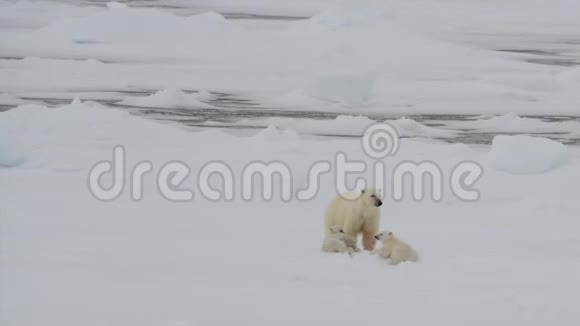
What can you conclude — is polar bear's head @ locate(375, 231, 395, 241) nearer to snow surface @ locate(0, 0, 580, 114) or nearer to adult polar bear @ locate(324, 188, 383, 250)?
adult polar bear @ locate(324, 188, 383, 250)

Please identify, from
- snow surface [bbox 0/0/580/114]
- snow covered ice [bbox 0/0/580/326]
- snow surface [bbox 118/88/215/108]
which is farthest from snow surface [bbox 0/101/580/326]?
snow surface [bbox 0/0/580/114]

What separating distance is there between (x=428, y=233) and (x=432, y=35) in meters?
14.8

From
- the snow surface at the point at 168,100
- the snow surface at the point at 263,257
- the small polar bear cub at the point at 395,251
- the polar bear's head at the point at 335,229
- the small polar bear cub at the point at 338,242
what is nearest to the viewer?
the snow surface at the point at 263,257

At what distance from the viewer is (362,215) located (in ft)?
18.3

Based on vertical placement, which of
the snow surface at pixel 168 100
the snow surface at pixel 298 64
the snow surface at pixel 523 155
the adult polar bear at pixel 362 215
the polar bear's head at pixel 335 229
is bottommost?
the polar bear's head at pixel 335 229

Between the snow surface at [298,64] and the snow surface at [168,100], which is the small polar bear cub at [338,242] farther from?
the snow surface at [168,100]

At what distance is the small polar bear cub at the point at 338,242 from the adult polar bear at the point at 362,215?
0.07 metres

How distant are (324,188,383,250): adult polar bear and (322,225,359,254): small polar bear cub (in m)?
0.07

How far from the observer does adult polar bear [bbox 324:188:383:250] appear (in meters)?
5.58

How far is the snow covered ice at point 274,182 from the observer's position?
470 cm

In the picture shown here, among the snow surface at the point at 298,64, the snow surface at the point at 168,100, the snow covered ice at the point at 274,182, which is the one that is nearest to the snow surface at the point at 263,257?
the snow covered ice at the point at 274,182

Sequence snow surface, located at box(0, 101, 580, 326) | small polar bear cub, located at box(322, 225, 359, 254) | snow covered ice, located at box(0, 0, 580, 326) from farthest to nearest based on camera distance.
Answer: small polar bear cub, located at box(322, 225, 359, 254) → snow covered ice, located at box(0, 0, 580, 326) → snow surface, located at box(0, 101, 580, 326)

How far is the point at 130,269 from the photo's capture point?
5.10 metres

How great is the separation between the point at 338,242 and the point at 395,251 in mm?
291
